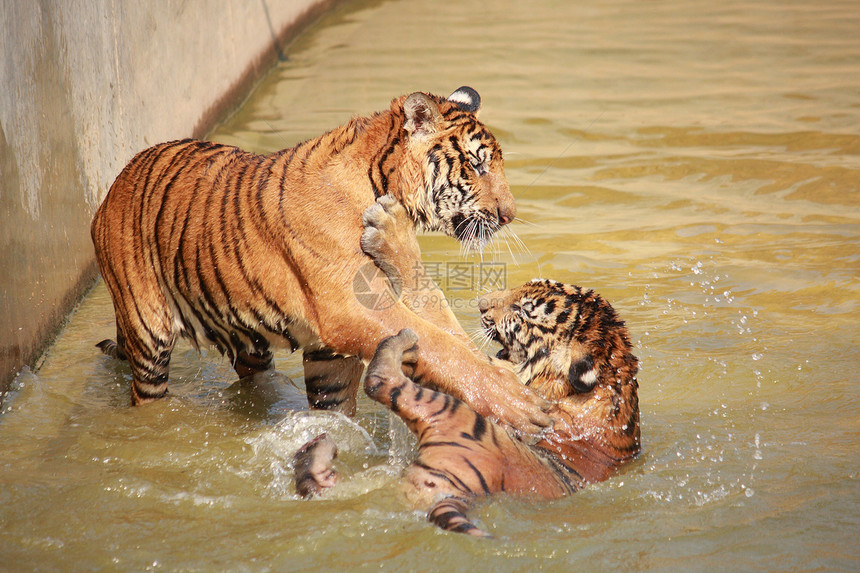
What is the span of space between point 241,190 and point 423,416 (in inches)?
43.7

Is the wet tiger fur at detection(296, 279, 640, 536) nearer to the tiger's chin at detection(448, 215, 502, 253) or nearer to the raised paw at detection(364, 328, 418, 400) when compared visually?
the raised paw at detection(364, 328, 418, 400)

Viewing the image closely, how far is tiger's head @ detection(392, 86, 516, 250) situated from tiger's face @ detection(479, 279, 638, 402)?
0.41 metres

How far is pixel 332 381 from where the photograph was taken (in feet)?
11.2

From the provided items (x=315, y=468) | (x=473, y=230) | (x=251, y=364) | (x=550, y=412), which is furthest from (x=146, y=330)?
(x=550, y=412)

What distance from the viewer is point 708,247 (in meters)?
5.22

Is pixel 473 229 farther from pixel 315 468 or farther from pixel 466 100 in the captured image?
pixel 315 468

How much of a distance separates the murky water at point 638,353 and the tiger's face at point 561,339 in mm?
341

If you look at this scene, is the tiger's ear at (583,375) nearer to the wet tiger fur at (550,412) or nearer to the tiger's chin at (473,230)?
the wet tiger fur at (550,412)

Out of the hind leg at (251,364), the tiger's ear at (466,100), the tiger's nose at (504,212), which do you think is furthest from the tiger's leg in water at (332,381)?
the tiger's ear at (466,100)

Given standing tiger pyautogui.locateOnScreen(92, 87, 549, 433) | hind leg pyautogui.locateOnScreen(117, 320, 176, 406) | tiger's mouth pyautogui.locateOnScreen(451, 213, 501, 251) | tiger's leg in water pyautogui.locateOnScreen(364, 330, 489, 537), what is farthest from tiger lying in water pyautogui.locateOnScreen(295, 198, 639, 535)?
hind leg pyautogui.locateOnScreen(117, 320, 176, 406)

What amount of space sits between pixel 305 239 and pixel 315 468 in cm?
78

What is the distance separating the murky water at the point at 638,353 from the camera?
7.75 feet

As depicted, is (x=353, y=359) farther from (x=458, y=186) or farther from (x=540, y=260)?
(x=540, y=260)

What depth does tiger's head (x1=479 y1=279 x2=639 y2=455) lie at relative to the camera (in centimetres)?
297
